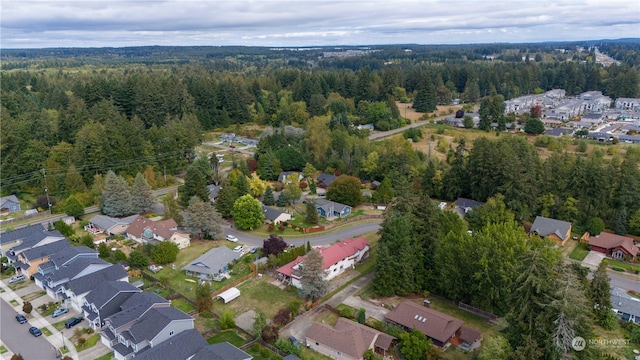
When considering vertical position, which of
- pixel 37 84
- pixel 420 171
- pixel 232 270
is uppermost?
pixel 37 84

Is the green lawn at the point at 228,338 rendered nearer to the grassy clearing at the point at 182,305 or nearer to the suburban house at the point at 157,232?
the grassy clearing at the point at 182,305

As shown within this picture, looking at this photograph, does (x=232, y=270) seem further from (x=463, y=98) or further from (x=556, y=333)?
(x=463, y=98)

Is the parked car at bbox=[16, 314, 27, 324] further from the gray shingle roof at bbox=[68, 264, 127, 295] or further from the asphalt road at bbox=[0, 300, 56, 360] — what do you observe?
the gray shingle roof at bbox=[68, 264, 127, 295]

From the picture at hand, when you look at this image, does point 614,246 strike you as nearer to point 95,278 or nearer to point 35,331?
point 95,278

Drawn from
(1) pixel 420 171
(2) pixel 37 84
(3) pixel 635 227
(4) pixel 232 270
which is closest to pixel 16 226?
(4) pixel 232 270

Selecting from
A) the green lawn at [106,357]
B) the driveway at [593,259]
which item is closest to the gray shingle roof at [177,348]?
the green lawn at [106,357]

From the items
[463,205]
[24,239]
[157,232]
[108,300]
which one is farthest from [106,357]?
[463,205]
